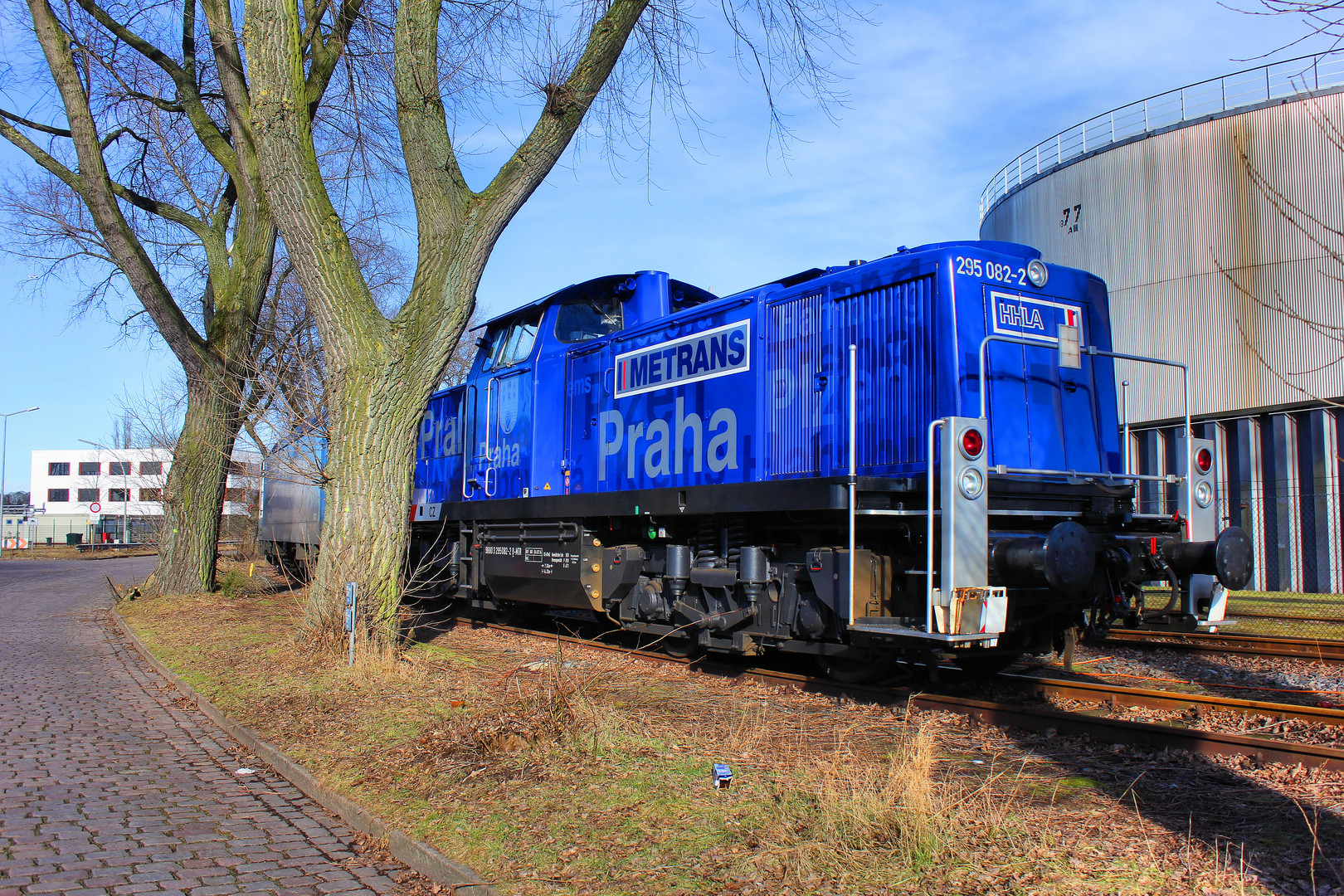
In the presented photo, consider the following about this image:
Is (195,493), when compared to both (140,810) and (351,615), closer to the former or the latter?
(351,615)

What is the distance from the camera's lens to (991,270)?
6.97 m

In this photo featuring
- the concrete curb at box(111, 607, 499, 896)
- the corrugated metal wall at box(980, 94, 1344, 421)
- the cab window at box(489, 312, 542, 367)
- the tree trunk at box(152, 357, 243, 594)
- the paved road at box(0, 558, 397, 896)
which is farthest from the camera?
the corrugated metal wall at box(980, 94, 1344, 421)

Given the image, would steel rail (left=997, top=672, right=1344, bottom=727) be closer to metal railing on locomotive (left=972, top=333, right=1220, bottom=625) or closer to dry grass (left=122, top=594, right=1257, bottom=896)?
metal railing on locomotive (left=972, top=333, right=1220, bottom=625)

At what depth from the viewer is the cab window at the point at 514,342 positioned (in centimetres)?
1119

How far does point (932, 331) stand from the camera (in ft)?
Result: 22.4

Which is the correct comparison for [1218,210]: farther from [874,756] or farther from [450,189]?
[874,756]

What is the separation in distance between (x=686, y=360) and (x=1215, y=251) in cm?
1752

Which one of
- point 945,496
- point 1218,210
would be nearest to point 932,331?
point 945,496

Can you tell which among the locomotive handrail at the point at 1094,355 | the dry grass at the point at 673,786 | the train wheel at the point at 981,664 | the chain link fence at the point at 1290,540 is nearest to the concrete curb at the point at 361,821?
the dry grass at the point at 673,786

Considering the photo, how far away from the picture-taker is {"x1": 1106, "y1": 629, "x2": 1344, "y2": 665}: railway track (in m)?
9.17

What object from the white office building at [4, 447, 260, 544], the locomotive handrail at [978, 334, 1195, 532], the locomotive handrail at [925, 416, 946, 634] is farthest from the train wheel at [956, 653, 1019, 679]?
the white office building at [4, 447, 260, 544]

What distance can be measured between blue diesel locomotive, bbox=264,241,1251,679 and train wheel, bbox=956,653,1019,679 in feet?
0.13

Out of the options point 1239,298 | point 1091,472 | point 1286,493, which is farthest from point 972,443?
point 1239,298

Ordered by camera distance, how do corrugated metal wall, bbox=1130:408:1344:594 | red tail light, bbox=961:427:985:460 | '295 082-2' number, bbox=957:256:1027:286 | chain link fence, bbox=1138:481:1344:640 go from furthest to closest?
corrugated metal wall, bbox=1130:408:1344:594 < chain link fence, bbox=1138:481:1344:640 < '295 082-2' number, bbox=957:256:1027:286 < red tail light, bbox=961:427:985:460
